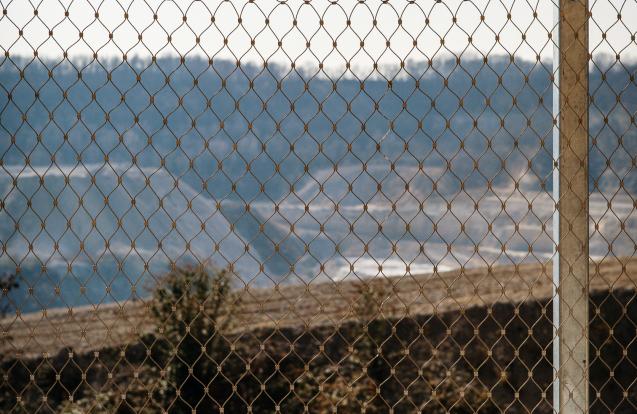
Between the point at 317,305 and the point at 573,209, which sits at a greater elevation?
the point at 573,209

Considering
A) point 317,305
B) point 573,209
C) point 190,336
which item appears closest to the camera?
point 573,209

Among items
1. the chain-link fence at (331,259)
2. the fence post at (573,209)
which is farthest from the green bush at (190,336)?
the fence post at (573,209)

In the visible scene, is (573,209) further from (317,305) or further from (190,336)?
(317,305)

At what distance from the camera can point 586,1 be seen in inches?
Answer: 93.4

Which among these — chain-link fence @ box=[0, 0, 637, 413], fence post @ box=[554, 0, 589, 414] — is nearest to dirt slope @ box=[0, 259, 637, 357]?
chain-link fence @ box=[0, 0, 637, 413]

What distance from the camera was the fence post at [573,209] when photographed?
237 cm

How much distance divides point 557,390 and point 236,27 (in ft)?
4.50

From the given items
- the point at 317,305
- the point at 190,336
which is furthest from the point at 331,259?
the point at 317,305

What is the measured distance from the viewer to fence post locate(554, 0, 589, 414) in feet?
7.76

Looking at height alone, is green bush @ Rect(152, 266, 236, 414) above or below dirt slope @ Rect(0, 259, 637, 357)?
above

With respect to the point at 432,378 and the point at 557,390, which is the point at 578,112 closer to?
the point at 557,390

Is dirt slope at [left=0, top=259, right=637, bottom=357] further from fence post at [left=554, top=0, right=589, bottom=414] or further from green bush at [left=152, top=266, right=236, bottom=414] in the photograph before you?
Answer: fence post at [left=554, top=0, right=589, bottom=414]

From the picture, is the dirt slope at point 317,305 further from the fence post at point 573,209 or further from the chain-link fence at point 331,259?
the fence post at point 573,209

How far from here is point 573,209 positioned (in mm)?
2395
